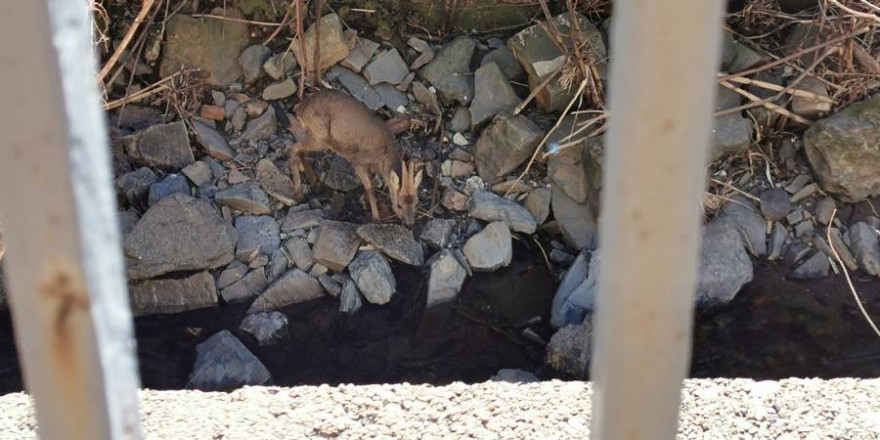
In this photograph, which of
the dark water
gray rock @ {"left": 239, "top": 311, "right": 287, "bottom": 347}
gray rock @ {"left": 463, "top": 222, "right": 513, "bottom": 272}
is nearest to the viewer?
the dark water

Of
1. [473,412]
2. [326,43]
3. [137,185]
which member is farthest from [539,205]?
[473,412]

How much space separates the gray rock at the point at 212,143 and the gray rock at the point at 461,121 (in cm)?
168

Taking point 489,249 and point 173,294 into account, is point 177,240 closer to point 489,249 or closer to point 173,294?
point 173,294

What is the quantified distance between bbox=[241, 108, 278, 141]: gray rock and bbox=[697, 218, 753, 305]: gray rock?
10.8 ft

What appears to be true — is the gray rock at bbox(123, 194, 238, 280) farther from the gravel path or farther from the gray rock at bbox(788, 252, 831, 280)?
the gray rock at bbox(788, 252, 831, 280)

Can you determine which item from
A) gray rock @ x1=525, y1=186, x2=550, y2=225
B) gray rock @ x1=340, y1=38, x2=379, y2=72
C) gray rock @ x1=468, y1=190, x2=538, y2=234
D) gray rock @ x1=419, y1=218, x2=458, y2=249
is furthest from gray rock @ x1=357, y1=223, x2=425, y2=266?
gray rock @ x1=340, y1=38, x2=379, y2=72

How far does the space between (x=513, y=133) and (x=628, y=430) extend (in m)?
5.76

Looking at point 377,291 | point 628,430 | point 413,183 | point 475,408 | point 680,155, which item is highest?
point 680,155

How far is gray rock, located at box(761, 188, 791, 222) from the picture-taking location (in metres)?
6.93

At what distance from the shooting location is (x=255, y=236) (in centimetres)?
683

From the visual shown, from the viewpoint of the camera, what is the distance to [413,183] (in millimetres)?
6973

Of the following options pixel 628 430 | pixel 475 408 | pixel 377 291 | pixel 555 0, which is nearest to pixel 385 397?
pixel 475 408

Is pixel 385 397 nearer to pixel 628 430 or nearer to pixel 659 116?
pixel 628 430

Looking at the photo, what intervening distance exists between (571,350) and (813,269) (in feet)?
6.52
